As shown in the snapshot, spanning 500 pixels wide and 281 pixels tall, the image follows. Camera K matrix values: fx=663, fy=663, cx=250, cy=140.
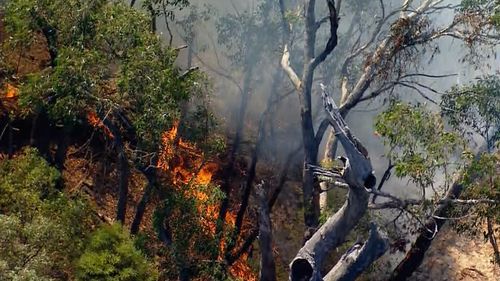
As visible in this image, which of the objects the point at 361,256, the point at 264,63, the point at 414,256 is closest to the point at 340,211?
the point at 361,256

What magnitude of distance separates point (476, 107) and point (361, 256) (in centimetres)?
436

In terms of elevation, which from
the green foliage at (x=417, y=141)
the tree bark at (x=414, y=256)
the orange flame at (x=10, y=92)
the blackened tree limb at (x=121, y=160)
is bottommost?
the tree bark at (x=414, y=256)

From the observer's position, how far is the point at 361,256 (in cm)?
917

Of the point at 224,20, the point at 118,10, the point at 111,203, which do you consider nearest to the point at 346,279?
the point at 118,10

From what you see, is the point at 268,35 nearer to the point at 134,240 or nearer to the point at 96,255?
the point at 134,240

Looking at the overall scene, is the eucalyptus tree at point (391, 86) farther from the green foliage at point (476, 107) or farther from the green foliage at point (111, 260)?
the green foliage at point (111, 260)

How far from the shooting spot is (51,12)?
10.4m

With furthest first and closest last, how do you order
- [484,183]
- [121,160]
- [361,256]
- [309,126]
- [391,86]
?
[391,86]
[309,126]
[121,160]
[484,183]
[361,256]

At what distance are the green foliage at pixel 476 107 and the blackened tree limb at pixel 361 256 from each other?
3.75 meters

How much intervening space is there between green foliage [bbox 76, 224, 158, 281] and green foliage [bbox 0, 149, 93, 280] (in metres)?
0.44

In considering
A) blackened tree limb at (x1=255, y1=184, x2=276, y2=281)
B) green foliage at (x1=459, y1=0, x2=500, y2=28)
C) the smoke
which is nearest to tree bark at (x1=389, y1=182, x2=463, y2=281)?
the smoke

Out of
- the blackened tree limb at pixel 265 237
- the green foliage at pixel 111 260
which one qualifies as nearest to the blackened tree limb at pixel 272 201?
the blackened tree limb at pixel 265 237

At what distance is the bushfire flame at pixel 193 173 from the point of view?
1118 centimetres

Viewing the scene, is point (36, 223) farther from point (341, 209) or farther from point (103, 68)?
point (341, 209)
